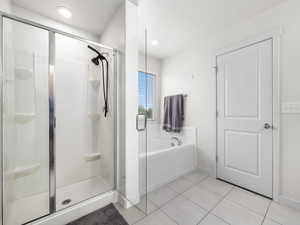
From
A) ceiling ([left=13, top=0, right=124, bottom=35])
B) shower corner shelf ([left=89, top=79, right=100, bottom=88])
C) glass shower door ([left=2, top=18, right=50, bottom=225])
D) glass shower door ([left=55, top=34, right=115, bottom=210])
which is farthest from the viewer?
shower corner shelf ([left=89, top=79, right=100, bottom=88])

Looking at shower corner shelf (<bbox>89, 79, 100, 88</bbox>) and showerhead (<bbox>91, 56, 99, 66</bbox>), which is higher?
showerhead (<bbox>91, 56, 99, 66</bbox>)

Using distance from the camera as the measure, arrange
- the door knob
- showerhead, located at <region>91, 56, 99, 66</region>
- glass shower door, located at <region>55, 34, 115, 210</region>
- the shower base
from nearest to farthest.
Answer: the shower base
the door knob
glass shower door, located at <region>55, 34, 115, 210</region>
showerhead, located at <region>91, 56, 99, 66</region>

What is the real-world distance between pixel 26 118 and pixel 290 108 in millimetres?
3133

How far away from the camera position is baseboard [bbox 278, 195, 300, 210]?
1.41 metres

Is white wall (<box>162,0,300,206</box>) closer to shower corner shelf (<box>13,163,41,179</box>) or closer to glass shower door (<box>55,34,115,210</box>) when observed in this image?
glass shower door (<box>55,34,115,210</box>)

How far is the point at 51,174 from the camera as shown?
1.47m

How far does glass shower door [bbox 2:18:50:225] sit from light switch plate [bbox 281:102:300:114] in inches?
111

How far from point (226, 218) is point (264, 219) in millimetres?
370

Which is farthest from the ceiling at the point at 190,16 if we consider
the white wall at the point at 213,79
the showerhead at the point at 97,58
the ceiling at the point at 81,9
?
the showerhead at the point at 97,58

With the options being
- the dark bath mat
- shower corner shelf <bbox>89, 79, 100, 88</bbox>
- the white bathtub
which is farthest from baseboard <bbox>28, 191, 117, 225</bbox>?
shower corner shelf <bbox>89, 79, 100, 88</bbox>

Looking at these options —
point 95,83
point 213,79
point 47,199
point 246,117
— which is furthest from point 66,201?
point 213,79

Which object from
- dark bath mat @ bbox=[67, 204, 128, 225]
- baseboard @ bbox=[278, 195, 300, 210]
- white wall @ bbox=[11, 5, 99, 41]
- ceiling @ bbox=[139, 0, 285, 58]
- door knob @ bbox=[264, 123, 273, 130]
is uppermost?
ceiling @ bbox=[139, 0, 285, 58]

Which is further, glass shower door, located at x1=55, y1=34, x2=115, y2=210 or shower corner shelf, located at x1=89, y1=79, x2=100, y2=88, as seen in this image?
shower corner shelf, located at x1=89, y1=79, x2=100, y2=88

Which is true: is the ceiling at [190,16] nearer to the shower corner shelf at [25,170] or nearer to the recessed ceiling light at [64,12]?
the recessed ceiling light at [64,12]
